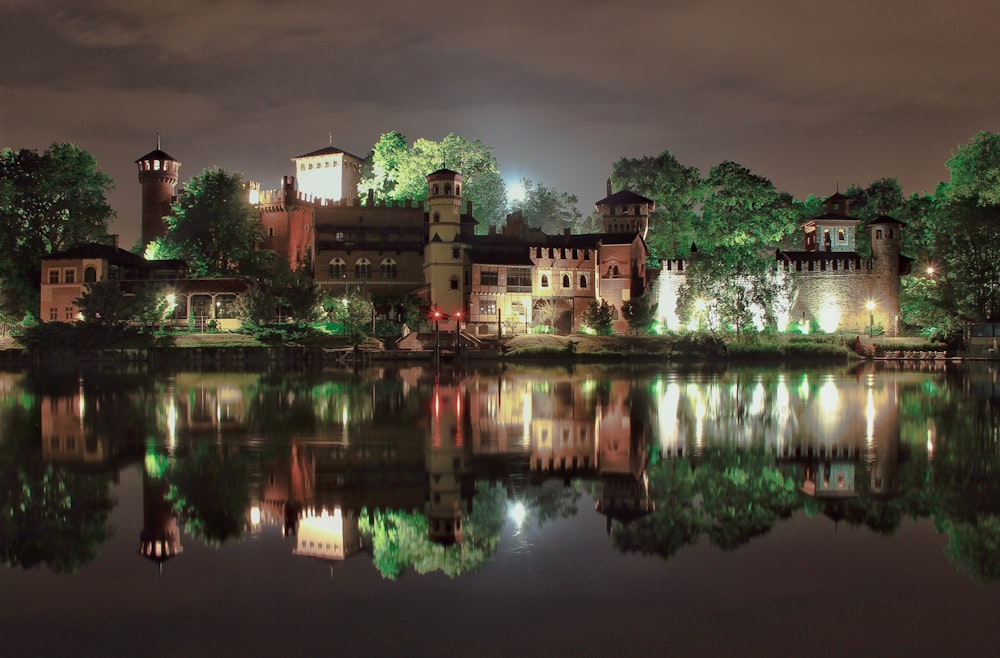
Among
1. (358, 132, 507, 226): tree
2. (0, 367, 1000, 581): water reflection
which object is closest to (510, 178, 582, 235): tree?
(358, 132, 507, 226): tree

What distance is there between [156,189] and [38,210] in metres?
10.5

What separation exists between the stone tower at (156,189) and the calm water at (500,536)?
57323 millimetres

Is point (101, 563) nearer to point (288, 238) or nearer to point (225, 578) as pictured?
point (225, 578)

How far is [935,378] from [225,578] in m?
35.5

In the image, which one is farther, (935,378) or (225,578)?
(935,378)

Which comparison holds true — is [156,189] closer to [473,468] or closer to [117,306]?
[117,306]

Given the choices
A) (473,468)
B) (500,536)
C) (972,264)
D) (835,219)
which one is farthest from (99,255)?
(500,536)

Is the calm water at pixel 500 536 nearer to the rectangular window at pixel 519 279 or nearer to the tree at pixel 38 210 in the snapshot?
the rectangular window at pixel 519 279

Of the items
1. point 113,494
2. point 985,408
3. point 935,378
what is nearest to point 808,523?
point 113,494

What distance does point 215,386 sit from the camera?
114ft

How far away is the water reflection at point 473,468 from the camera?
37.4ft

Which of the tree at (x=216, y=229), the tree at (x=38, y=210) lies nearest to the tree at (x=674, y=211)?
the tree at (x=216, y=229)

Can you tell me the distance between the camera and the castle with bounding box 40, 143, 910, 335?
6450 cm

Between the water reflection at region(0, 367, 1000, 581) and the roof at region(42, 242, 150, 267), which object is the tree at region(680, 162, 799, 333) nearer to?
the water reflection at region(0, 367, 1000, 581)
